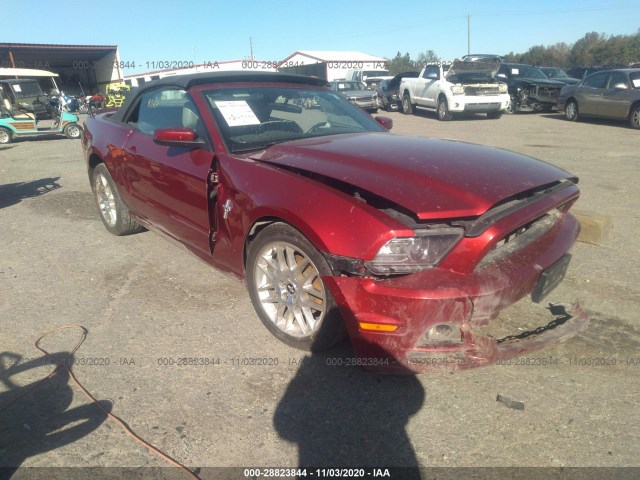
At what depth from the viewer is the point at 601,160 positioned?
323 inches

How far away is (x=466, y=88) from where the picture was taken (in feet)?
49.9

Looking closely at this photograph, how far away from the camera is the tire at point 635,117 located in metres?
12.0

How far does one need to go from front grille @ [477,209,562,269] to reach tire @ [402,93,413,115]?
16239 mm

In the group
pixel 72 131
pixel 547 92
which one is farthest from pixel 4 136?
pixel 547 92

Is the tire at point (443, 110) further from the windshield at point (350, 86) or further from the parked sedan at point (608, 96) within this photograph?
the windshield at point (350, 86)

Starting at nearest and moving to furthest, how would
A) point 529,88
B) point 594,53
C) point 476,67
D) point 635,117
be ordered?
point 635,117 → point 476,67 → point 529,88 → point 594,53

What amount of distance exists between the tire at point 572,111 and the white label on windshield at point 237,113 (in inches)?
532

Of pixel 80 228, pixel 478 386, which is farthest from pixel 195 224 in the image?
pixel 80 228

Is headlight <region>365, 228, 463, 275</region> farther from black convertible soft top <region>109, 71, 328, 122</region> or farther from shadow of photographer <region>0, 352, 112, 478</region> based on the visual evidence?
black convertible soft top <region>109, 71, 328, 122</region>

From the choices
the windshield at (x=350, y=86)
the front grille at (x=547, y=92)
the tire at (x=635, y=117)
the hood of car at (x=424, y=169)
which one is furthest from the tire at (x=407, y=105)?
the hood of car at (x=424, y=169)

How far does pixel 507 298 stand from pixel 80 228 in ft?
15.5

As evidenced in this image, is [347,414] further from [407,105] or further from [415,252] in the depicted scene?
[407,105]

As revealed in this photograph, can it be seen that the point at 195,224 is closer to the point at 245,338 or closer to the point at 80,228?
the point at 245,338

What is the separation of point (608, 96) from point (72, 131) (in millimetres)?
15245
